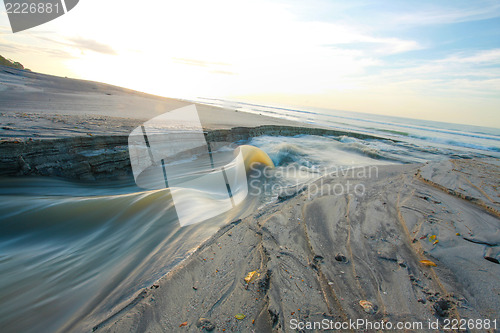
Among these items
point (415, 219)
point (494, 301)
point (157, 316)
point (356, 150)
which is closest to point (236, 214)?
point (157, 316)

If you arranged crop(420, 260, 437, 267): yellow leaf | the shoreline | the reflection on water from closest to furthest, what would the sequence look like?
1. the reflection on water
2. crop(420, 260, 437, 267): yellow leaf
3. the shoreline

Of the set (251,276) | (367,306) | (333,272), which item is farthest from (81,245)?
(367,306)

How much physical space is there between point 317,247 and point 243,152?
433 cm

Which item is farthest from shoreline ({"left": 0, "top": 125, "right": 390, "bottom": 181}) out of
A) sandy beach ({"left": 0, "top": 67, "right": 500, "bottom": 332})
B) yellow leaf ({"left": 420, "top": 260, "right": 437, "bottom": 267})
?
yellow leaf ({"left": 420, "top": 260, "right": 437, "bottom": 267})

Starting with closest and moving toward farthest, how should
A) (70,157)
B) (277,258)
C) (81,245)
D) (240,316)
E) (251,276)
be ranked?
(240,316), (251,276), (277,258), (81,245), (70,157)

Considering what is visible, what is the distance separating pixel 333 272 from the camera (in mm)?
2064

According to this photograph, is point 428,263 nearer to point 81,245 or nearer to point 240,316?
point 240,316

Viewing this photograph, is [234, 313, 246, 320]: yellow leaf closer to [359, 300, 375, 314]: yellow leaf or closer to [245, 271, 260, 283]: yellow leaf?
[245, 271, 260, 283]: yellow leaf

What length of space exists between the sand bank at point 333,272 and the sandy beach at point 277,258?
1cm

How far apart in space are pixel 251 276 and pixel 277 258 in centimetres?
36

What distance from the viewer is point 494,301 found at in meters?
1.70

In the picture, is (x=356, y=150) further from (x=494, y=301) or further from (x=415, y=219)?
(x=494, y=301)

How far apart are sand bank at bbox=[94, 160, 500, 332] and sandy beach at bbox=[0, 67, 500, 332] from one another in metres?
0.01

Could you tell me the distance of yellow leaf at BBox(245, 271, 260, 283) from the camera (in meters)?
2.01
